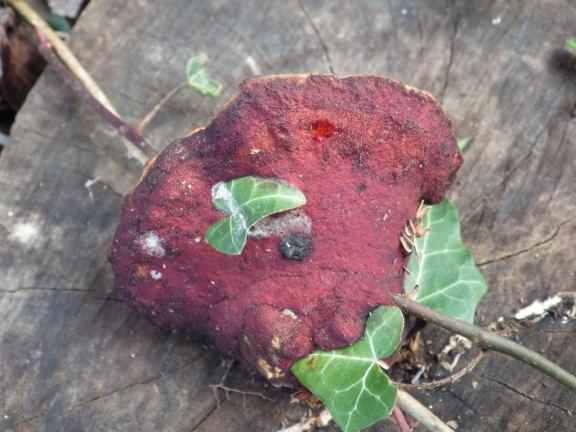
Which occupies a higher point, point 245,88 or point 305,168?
point 245,88

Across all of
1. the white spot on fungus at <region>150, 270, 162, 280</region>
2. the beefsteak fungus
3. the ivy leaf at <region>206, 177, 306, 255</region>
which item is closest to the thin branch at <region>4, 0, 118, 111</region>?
the beefsteak fungus

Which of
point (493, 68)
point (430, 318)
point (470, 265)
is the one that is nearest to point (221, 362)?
point (430, 318)

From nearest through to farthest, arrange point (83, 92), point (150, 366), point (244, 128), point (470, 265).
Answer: point (244, 128), point (470, 265), point (150, 366), point (83, 92)

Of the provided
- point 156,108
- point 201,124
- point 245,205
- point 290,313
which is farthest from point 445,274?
point 156,108

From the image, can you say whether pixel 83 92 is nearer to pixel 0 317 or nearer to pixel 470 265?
pixel 0 317

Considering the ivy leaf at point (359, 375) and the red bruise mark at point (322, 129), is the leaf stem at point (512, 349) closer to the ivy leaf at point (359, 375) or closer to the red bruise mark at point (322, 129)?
the ivy leaf at point (359, 375)

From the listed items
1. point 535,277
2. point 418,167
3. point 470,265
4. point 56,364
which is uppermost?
point 418,167
